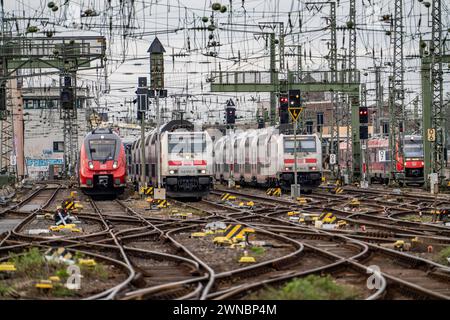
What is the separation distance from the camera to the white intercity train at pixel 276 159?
4381 centimetres

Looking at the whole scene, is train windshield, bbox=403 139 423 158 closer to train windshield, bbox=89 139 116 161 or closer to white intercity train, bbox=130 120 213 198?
white intercity train, bbox=130 120 213 198

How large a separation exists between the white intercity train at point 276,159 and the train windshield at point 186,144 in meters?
6.58

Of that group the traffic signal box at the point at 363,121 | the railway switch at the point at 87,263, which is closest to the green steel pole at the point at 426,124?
the traffic signal box at the point at 363,121

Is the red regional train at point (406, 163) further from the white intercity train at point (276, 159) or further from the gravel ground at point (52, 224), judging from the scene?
the gravel ground at point (52, 224)

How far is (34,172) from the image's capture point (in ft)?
350

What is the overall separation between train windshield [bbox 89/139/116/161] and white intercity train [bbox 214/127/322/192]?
8.84 metres

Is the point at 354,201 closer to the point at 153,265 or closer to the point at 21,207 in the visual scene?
the point at 21,207

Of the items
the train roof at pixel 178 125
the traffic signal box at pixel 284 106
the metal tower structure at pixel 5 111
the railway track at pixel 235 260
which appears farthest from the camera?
the traffic signal box at pixel 284 106

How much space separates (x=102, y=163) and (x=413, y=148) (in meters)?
26.5

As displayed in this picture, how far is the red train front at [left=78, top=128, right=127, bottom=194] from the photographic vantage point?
38.7m

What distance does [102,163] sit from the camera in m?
38.7

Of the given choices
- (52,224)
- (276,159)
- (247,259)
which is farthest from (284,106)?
(247,259)

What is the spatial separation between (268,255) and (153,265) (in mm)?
2202

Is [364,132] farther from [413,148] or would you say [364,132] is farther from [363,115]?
[413,148]
